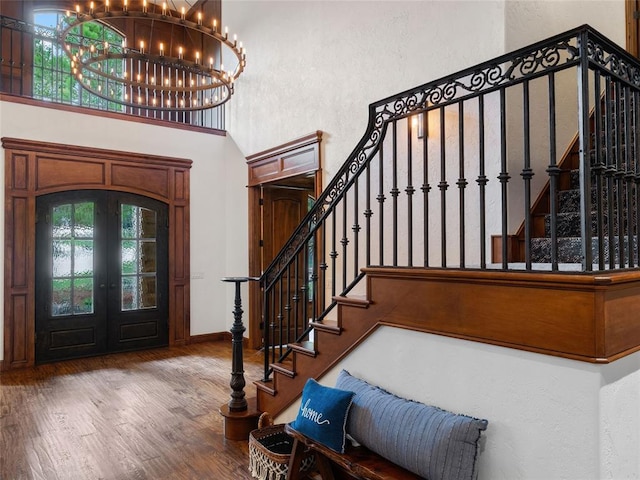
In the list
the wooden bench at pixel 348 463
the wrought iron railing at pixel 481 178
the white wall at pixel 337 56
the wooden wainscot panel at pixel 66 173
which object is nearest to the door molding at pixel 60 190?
the wooden wainscot panel at pixel 66 173

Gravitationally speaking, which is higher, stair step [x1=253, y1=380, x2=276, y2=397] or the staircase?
the staircase

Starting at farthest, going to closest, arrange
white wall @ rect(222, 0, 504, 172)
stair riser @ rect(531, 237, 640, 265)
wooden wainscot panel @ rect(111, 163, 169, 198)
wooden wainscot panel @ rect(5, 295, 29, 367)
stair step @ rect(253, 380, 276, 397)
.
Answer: wooden wainscot panel @ rect(111, 163, 169, 198) < wooden wainscot panel @ rect(5, 295, 29, 367) < white wall @ rect(222, 0, 504, 172) < stair step @ rect(253, 380, 276, 397) < stair riser @ rect(531, 237, 640, 265)

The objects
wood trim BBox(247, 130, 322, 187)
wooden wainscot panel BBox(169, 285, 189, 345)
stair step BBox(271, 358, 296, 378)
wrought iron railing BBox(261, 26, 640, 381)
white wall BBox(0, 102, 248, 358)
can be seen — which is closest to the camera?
Result: wrought iron railing BBox(261, 26, 640, 381)

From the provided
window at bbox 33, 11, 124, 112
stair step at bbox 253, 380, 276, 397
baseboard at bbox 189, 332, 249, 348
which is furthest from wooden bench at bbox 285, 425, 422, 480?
window at bbox 33, 11, 124, 112

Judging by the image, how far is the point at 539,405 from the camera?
1.74 meters

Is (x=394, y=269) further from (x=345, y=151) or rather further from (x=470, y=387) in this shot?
(x=345, y=151)

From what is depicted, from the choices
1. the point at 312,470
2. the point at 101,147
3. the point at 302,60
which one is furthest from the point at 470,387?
the point at 101,147

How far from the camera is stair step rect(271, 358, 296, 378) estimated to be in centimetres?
309

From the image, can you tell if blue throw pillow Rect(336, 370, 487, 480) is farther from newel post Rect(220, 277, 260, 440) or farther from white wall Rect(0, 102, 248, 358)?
white wall Rect(0, 102, 248, 358)

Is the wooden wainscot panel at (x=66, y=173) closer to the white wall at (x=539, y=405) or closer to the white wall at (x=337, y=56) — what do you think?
the white wall at (x=337, y=56)

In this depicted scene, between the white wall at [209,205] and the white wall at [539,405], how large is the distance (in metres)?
4.66

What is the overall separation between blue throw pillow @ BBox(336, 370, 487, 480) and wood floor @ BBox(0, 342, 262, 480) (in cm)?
114

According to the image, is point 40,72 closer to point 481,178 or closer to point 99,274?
point 99,274

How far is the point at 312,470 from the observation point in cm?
270
